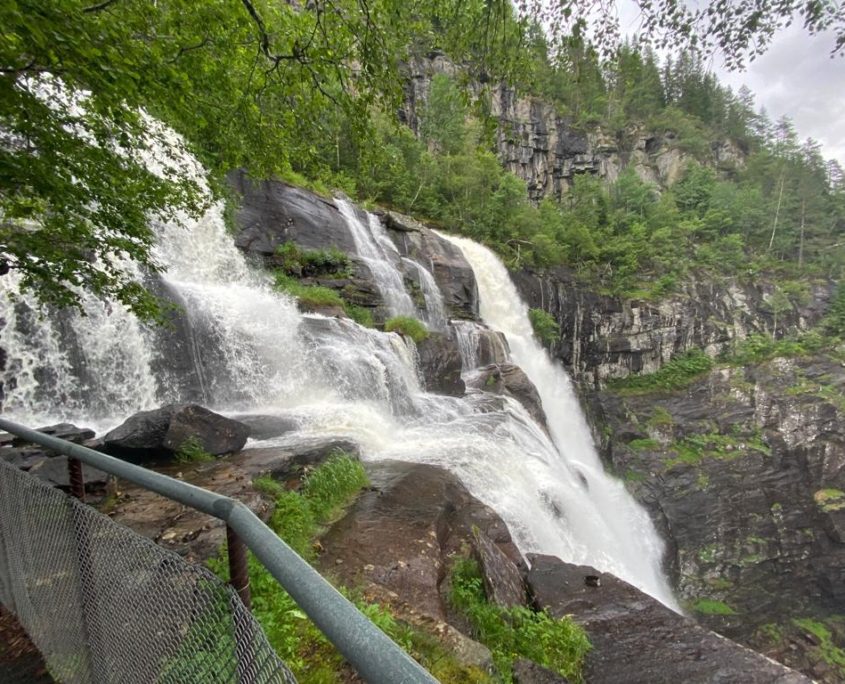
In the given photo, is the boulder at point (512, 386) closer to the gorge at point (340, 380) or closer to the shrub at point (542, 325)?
the gorge at point (340, 380)

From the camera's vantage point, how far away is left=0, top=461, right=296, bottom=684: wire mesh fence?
Answer: 1305mm

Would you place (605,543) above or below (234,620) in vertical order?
below

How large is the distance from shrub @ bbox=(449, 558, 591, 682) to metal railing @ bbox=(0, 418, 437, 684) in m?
3.55

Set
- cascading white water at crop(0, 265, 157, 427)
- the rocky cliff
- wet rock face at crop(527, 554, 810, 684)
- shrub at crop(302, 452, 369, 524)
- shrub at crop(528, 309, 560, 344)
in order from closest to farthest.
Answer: wet rock face at crop(527, 554, 810, 684) < shrub at crop(302, 452, 369, 524) < cascading white water at crop(0, 265, 157, 427) < shrub at crop(528, 309, 560, 344) < the rocky cliff

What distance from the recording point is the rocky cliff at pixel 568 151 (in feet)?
150

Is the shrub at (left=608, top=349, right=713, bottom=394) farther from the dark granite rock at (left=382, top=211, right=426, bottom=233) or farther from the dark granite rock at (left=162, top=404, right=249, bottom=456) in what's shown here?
the dark granite rock at (left=162, top=404, right=249, bottom=456)

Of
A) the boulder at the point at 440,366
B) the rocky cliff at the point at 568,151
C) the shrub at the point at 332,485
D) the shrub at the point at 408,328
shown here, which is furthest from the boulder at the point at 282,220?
the rocky cliff at the point at 568,151

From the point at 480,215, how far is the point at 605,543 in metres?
22.9

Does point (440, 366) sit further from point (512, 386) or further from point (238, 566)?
point (238, 566)

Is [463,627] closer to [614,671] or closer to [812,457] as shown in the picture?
[614,671]

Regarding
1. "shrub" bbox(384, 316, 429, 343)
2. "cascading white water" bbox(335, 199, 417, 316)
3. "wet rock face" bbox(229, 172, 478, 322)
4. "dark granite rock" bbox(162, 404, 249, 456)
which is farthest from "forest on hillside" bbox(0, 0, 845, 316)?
"cascading white water" bbox(335, 199, 417, 316)

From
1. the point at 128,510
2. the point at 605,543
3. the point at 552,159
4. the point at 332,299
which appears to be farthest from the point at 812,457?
the point at 552,159

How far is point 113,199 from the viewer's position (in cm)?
437

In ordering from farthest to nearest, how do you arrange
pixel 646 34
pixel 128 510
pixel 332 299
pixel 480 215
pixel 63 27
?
pixel 480 215
pixel 332 299
pixel 128 510
pixel 646 34
pixel 63 27
